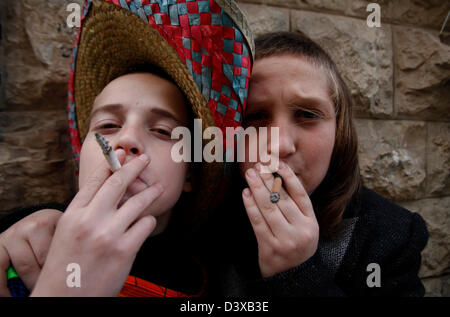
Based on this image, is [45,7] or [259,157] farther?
[45,7]

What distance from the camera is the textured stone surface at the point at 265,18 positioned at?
1.28 m

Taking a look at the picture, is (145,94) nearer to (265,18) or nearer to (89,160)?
(89,160)

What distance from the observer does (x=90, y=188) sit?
24.9 inches

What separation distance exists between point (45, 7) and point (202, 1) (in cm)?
76

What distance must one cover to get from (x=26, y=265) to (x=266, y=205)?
0.59m

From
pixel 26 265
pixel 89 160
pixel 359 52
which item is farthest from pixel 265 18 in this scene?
pixel 26 265

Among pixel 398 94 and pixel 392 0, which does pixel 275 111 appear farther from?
pixel 392 0

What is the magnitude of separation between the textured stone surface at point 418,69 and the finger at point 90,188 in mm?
1425

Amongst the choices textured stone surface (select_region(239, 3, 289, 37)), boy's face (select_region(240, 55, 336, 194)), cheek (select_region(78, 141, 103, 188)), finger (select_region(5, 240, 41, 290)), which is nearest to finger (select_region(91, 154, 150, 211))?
cheek (select_region(78, 141, 103, 188))

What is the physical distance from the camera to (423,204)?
1520 millimetres

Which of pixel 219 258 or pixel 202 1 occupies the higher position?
pixel 202 1

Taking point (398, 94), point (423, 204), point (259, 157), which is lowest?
point (423, 204)
